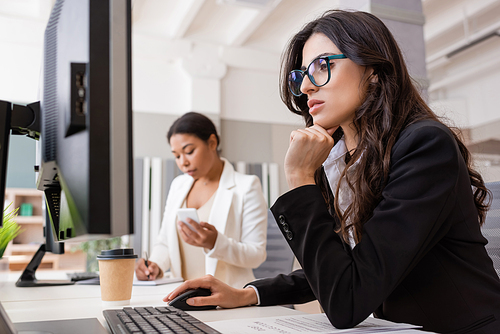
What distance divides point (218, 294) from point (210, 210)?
1.43m

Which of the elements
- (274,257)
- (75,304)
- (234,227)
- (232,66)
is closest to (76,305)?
(75,304)

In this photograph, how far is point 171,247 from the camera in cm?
229

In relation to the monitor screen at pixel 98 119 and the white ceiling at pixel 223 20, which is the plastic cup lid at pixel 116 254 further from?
the white ceiling at pixel 223 20

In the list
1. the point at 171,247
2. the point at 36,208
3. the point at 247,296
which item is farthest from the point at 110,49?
the point at 36,208

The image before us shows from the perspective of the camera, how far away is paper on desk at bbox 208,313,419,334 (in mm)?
680

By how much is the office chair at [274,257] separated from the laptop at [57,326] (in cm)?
159

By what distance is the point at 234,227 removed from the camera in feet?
7.48

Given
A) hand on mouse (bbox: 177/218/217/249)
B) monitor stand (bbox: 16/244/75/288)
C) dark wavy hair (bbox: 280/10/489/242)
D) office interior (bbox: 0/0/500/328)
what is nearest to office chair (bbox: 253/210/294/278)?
hand on mouse (bbox: 177/218/217/249)

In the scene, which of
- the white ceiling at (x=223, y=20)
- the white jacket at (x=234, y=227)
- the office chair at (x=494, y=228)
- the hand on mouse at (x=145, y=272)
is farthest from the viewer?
the white ceiling at (x=223, y=20)

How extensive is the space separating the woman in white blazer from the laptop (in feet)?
4.06

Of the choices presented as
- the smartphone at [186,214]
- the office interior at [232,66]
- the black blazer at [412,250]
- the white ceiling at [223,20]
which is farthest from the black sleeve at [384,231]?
the white ceiling at [223,20]

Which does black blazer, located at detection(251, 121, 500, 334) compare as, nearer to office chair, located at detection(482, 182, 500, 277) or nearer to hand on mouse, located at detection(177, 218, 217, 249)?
office chair, located at detection(482, 182, 500, 277)

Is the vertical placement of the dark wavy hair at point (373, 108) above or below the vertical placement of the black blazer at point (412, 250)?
above

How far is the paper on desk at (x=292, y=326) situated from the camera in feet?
2.23
